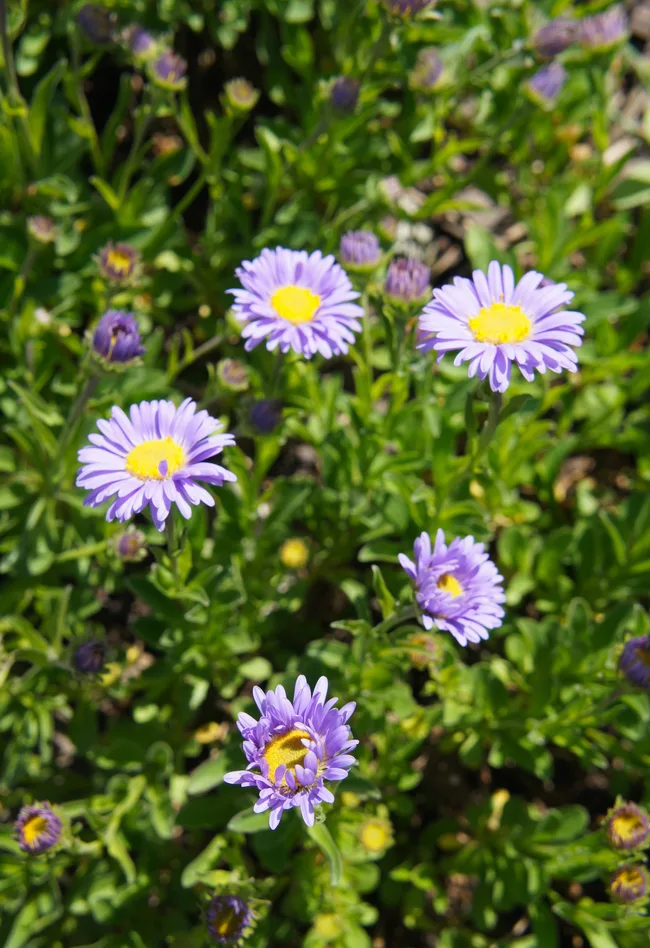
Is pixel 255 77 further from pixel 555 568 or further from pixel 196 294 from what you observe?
pixel 555 568

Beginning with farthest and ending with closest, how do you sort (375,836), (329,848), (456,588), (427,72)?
1. (427,72)
2. (375,836)
3. (456,588)
4. (329,848)

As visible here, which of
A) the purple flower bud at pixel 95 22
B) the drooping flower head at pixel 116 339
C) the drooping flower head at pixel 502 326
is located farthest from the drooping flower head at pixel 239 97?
the drooping flower head at pixel 502 326

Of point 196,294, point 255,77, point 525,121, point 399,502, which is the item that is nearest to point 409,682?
point 399,502

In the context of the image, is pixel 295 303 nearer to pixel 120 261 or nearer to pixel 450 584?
pixel 120 261

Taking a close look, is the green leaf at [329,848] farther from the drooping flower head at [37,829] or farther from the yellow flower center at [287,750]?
the drooping flower head at [37,829]

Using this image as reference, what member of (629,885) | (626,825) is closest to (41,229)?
(626,825)
